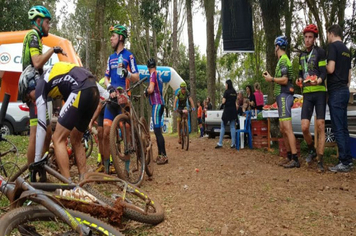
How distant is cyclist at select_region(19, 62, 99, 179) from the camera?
343 cm

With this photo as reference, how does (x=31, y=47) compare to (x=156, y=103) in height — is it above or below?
above

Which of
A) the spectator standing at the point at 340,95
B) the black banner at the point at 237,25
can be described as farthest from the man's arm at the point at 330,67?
the black banner at the point at 237,25

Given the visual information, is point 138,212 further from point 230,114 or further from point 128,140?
point 230,114

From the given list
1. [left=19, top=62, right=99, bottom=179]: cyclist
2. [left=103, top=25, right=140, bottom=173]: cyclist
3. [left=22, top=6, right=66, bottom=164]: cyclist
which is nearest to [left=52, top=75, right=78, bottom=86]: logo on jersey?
[left=19, top=62, right=99, bottom=179]: cyclist

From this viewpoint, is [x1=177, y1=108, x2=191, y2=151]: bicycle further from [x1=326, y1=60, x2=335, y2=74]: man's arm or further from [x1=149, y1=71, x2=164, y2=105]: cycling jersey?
[x1=326, y1=60, x2=335, y2=74]: man's arm

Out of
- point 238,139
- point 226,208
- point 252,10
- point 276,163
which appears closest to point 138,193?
point 226,208

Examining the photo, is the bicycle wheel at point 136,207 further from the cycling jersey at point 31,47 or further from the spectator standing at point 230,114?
the spectator standing at point 230,114

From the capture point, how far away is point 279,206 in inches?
156

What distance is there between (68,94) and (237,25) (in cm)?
782

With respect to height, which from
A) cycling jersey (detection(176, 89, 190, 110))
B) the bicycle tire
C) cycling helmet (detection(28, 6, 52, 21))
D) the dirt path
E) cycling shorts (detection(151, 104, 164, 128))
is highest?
cycling helmet (detection(28, 6, 52, 21))

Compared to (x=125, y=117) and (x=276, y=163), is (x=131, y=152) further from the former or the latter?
(x=276, y=163)

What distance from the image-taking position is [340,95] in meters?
5.77

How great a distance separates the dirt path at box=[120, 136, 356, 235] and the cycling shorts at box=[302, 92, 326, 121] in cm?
98

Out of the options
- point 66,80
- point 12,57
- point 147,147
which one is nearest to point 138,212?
point 66,80
